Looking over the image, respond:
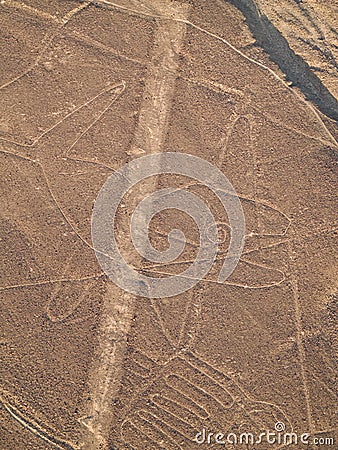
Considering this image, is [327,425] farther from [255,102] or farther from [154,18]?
[154,18]

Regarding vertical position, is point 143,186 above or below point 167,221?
above

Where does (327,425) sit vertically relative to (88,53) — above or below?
below

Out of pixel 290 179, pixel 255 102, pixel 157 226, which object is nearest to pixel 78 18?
pixel 255 102

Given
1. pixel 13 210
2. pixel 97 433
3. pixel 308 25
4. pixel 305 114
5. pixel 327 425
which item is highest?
pixel 308 25
